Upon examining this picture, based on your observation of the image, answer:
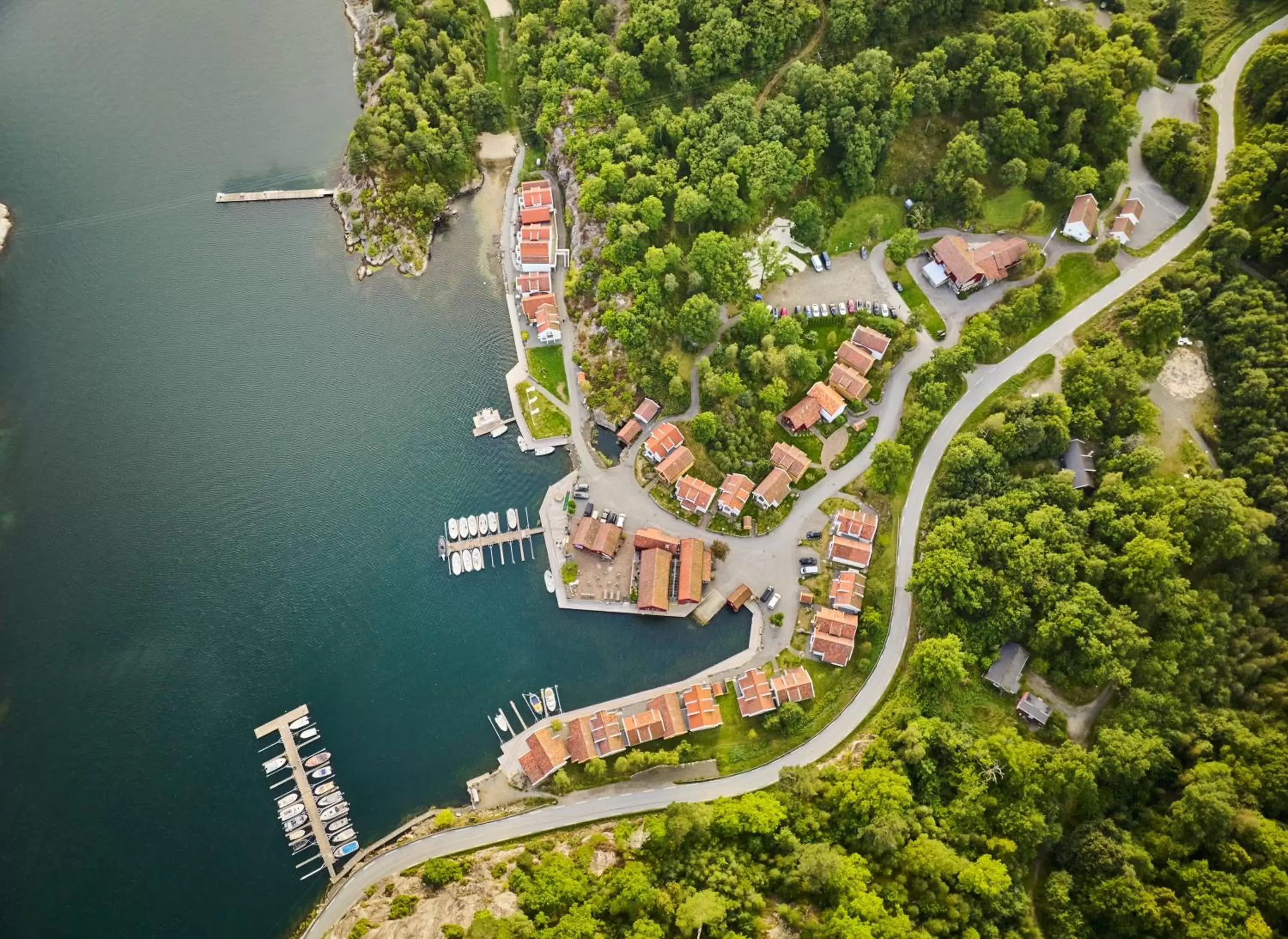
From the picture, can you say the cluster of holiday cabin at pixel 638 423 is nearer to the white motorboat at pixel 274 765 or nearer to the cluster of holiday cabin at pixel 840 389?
the cluster of holiday cabin at pixel 840 389

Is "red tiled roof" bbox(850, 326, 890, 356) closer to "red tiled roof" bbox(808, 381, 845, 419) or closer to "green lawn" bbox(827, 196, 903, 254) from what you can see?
"red tiled roof" bbox(808, 381, 845, 419)

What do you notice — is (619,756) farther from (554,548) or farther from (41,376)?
(41,376)

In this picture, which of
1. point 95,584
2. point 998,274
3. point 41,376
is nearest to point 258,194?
point 41,376

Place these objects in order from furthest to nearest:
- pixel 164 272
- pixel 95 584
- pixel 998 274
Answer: pixel 164 272, pixel 998 274, pixel 95 584

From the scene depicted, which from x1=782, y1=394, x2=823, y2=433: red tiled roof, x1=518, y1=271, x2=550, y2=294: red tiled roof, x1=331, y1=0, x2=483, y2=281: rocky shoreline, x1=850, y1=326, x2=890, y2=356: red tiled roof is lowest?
x1=782, y1=394, x2=823, y2=433: red tiled roof

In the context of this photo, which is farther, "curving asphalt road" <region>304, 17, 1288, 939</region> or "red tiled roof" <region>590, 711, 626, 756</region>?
"red tiled roof" <region>590, 711, 626, 756</region>

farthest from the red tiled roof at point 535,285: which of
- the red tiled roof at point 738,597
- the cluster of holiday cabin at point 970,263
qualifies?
the cluster of holiday cabin at point 970,263

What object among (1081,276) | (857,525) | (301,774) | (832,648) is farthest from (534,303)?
(1081,276)

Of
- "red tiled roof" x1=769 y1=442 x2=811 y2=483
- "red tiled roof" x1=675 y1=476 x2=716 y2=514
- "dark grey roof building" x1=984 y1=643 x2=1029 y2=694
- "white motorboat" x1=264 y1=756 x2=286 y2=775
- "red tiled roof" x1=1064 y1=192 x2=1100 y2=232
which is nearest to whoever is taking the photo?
"dark grey roof building" x1=984 y1=643 x2=1029 y2=694

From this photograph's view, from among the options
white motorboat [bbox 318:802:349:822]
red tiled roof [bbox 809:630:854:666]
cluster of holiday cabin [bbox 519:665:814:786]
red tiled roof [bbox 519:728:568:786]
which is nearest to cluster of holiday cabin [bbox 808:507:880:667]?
red tiled roof [bbox 809:630:854:666]
